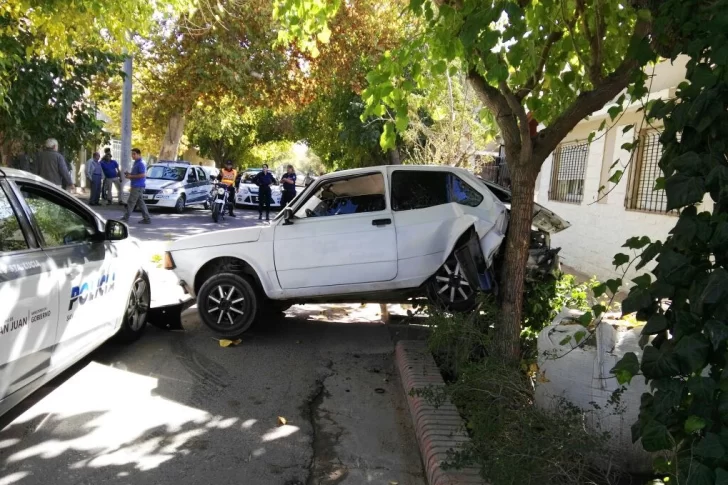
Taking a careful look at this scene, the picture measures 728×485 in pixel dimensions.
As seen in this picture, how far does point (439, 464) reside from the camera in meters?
3.24

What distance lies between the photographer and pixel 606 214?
1060 centimetres

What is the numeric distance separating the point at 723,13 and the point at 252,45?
55.5 ft

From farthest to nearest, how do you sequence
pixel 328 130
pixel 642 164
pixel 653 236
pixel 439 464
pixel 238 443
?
1. pixel 328 130
2. pixel 642 164
3. pixel 653 236
4. pixel 238 443
5. pixel 439 464

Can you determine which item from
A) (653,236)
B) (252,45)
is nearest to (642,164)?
(653,236)

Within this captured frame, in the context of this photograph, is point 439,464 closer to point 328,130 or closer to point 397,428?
point 397,428

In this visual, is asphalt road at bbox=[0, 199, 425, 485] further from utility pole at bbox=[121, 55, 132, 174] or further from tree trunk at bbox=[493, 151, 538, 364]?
→ utility pole at bbox=[121, 55, 132, 174]

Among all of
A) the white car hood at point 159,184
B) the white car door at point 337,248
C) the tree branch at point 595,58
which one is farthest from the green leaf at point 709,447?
the white car hood at point 159,184

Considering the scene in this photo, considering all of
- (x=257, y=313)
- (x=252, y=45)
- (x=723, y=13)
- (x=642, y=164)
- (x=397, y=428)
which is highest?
(x=252, y=45)

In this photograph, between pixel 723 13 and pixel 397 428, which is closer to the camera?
pixel 723 13

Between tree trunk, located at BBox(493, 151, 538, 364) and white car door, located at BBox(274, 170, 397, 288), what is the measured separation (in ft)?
4.98

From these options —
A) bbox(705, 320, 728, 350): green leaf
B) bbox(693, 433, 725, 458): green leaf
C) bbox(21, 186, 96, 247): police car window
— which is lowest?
bbox(693, 433, 725, 458): green leaf

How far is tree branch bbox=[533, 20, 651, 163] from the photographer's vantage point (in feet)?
13.0

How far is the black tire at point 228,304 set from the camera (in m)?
5.95

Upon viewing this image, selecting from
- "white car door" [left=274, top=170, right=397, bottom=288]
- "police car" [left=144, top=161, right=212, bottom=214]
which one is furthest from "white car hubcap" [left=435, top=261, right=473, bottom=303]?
"police car" [left=144, top=161, right=212, bottom=214]
